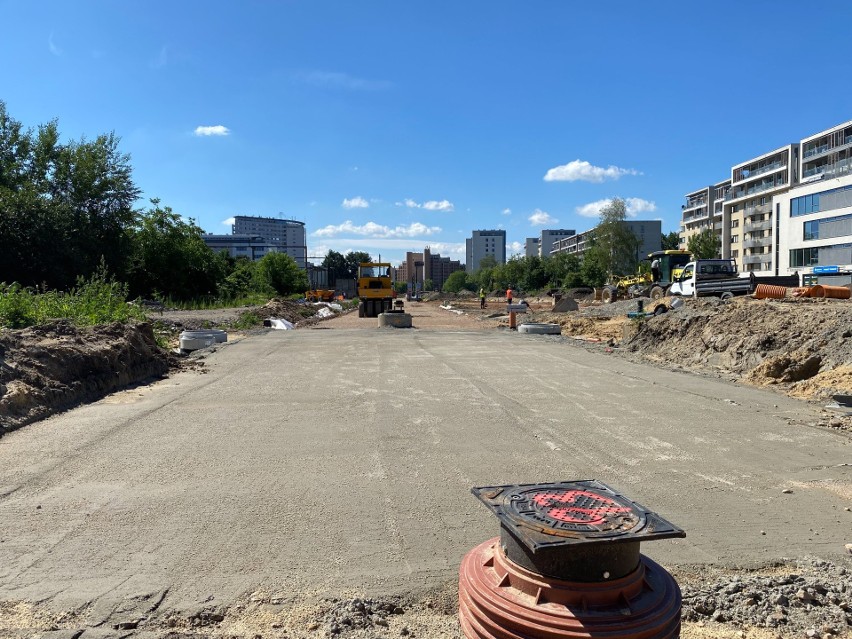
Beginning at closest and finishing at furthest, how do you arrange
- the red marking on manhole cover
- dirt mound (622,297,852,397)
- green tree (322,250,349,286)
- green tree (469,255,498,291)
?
the red marking on manhole cover, dirt mound (622,297,852,397), green tree (469,255,498,291), green tree (322,250,349,286)

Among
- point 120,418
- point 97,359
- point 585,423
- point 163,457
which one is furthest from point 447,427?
point 97,359

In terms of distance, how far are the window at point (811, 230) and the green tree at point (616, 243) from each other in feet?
77.8

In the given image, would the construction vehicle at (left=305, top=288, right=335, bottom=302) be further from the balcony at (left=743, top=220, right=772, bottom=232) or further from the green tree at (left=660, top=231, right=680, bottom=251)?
the green tree at (left=660, top=231, right=680, bottom=251)

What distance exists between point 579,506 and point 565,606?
0.54 m

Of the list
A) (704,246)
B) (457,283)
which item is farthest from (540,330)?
(457,283)

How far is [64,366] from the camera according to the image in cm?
1038

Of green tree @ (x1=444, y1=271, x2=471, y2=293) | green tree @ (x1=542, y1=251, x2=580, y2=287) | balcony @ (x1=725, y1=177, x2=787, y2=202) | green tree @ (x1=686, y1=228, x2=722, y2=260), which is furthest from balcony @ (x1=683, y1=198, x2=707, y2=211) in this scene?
green tree @ (x1=444, y1=271, x2=471, y2=293)

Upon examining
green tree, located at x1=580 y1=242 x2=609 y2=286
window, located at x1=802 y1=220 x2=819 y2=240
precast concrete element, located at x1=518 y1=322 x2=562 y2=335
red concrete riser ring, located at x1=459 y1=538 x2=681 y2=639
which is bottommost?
precast concrete element, located at x1=518 y1=322 x2=562 y2=335

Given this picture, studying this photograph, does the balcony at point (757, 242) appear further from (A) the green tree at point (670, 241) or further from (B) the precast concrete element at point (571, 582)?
(B) the precast concrete element at point (571, 582)

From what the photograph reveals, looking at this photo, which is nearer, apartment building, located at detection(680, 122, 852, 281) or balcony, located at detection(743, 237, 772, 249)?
apartment building, located at detection(680, 122, 852, 281)

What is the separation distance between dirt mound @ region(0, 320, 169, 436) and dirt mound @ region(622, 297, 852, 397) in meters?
12.5

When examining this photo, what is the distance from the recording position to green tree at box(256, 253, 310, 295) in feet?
220

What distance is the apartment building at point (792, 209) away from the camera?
5638 centimetres

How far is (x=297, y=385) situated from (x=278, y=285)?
59.0 metres
